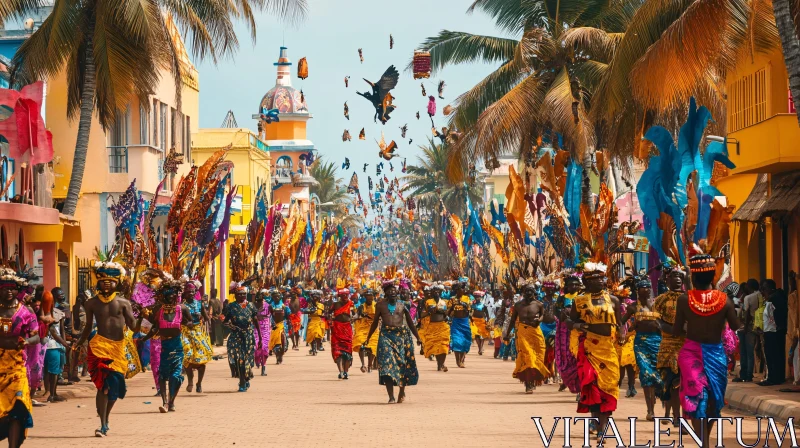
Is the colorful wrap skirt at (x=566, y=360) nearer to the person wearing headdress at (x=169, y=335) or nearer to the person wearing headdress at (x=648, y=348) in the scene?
the person wearing headdress at (x=648, y=348)

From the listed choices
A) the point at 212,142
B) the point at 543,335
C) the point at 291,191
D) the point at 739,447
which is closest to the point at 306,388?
the point at 543,335

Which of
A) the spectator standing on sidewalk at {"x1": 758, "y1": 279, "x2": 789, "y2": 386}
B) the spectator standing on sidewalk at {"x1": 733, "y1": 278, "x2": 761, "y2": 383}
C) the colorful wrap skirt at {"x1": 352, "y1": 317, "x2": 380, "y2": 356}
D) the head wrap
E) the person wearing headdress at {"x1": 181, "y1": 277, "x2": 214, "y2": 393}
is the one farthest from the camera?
the colorful wrap skirt at {"x1": 352, "y1": 317, "x2": 380, "y2": 356}

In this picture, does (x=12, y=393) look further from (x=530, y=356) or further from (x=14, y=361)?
(x=530, y=356)

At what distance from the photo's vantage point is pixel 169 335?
56.9ft

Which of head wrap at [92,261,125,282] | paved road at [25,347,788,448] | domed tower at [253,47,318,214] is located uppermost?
domed tower at [253,47,318,214]

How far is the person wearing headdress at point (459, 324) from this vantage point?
89.4 ft

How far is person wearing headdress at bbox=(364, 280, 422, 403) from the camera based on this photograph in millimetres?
17797

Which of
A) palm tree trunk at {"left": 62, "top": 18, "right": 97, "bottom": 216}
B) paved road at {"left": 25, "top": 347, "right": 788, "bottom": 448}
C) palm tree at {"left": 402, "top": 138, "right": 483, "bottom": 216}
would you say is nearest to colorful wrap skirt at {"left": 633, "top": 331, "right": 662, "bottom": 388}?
paved road at {"left": 25, "top": 347, "right": 788, "bottom": 448}

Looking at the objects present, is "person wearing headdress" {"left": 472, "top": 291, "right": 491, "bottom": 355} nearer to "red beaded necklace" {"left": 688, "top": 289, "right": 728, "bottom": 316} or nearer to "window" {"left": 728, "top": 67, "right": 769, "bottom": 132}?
"window" {"left": 728, "top": 67, "right": 769, "bottom": 132}

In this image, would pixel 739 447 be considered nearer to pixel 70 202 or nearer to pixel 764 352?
pixel 764 352

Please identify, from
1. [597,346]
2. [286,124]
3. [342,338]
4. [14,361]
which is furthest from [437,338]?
[286,124]

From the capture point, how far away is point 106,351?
1410 centimetres

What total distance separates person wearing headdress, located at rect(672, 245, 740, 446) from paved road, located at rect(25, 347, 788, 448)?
58.1 inches

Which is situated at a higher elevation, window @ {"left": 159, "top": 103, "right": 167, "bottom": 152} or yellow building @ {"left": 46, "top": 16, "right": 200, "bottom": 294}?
window @ {"left": 159, "top": 103, "right": 167, "bottom": 152}
